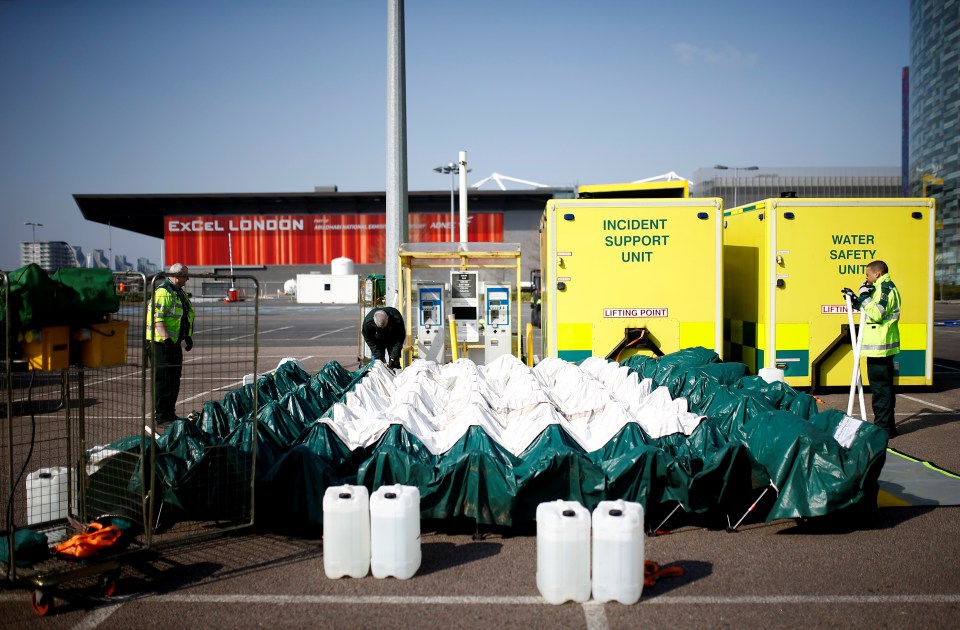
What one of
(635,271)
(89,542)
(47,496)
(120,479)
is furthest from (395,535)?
(635,271)

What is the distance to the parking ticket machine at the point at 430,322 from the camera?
1456cm

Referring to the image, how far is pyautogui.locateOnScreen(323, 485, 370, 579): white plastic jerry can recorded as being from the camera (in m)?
4.76

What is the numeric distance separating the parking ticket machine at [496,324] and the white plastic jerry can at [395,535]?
32.3ft

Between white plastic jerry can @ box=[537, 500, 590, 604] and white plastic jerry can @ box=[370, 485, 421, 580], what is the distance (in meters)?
0.88

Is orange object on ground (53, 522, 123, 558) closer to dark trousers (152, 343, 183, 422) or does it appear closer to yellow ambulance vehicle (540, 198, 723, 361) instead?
dark trousers (152, 343, 183, 422)

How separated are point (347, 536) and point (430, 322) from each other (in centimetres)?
995

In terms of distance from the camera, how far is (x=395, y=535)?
4734 millimetres

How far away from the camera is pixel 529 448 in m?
5.95

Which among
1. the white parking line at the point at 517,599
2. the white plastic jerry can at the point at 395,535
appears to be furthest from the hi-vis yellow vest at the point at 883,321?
the white plastic jerry can at the point at 395,535

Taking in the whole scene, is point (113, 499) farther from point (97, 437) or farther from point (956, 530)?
point (956, 530)

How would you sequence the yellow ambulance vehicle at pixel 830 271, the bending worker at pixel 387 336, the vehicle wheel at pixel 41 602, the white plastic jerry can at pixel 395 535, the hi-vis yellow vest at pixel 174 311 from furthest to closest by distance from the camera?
the bending worker at pixel 387 336, the yellow ambulance vehicle at pixel 830 271, the hi-vis yellow vest at pixel 174 311, the white plastic jerry can at pixel 395 535, the vehicle wheel at pixel 41 602

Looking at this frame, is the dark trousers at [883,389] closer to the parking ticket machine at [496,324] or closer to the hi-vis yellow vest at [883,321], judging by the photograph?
the hi-vis yellow vest at [883,321]

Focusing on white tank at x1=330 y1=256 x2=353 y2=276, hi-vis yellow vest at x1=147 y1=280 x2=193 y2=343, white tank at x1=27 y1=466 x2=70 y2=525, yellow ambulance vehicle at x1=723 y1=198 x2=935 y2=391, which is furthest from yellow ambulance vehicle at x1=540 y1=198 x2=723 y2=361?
white tank at x1=330 y1=256 x2=353 y2=276

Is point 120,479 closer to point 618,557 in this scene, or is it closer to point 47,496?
→ point 47,496
